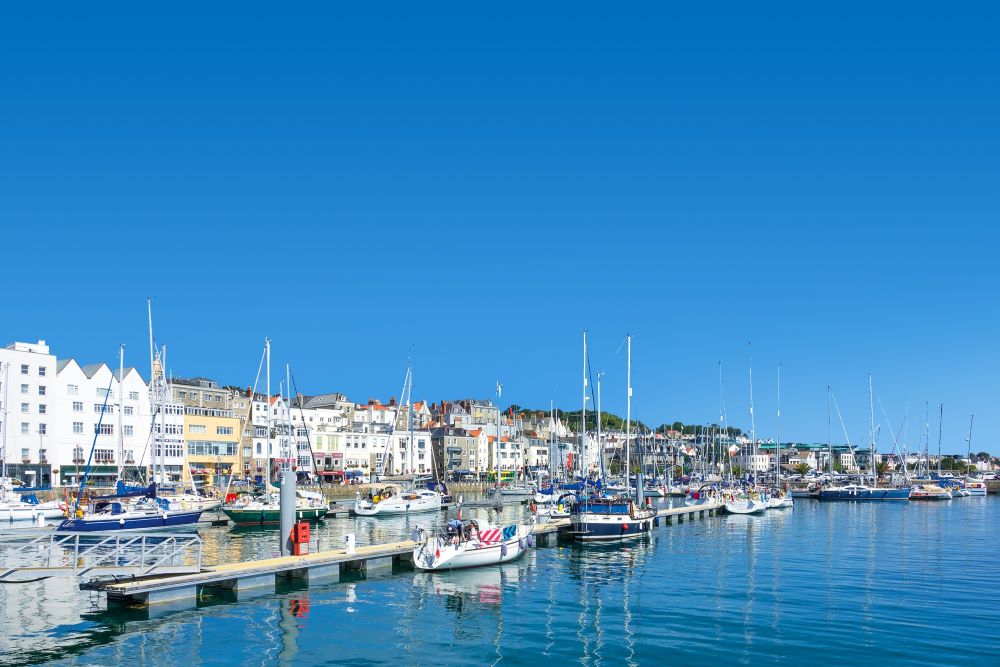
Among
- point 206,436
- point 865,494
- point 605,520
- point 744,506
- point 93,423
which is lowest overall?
point 865,494

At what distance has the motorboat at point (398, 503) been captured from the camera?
88.8 m

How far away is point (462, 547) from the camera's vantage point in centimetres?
4612

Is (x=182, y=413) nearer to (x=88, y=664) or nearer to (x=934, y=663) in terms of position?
(x=88, y=664)

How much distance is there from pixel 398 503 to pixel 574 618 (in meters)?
58.1

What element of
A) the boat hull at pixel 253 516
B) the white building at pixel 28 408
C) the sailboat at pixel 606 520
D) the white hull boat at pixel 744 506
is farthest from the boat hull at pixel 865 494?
the white building at pixel 28 408

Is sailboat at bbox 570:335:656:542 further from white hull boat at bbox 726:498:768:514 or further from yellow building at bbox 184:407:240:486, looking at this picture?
yellow building at bbox 184:407:240:486

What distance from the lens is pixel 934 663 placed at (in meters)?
28.2

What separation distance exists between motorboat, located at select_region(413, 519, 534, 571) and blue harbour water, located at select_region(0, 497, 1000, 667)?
2.29 feet

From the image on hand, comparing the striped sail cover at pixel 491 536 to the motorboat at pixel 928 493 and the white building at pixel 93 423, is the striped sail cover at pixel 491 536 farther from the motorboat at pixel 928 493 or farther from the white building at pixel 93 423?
the motorboat at pixel 928 493

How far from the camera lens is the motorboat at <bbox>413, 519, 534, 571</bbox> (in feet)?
149

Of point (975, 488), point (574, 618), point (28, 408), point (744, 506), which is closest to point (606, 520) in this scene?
point (574, 618)

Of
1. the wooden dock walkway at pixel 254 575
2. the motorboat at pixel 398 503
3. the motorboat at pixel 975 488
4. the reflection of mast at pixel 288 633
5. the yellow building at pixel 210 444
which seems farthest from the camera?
the motorboat at pixel 975 488

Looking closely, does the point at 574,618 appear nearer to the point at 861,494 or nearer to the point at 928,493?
the point at 861,494

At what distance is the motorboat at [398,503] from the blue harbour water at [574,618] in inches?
1321
